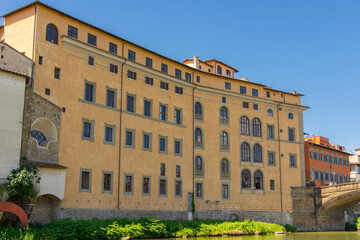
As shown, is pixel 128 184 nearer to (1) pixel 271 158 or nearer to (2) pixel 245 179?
(2) pixel 245 179

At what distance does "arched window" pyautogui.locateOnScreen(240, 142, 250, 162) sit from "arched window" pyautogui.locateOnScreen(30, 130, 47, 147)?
26.8 m

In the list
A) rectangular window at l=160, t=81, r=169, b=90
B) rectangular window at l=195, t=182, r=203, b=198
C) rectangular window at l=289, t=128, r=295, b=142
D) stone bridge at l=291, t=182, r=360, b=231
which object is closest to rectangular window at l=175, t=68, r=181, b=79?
rectangular window at l=160, t=81, r=169, b=90

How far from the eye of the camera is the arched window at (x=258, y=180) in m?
54.5

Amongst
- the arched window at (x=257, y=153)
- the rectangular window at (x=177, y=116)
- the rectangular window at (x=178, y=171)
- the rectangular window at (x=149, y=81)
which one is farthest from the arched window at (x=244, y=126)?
the rectangular window at (x=149, y=81)

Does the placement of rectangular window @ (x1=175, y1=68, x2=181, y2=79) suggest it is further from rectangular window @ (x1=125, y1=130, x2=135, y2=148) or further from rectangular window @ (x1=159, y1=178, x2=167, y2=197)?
rectangular window @ (x1=159, y1=178, x2=167, y2=197)

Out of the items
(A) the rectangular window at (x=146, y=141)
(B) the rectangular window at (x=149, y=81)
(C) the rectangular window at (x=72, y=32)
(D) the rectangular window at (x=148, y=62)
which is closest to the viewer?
(C) the rectangular window at (x=72, y=32)

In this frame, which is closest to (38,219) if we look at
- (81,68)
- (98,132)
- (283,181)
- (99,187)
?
(99,187)

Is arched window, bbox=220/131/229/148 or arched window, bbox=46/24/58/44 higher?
arched window, bbox=46/24/58/44

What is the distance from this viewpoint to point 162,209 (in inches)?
1698

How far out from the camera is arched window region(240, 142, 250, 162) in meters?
53.8

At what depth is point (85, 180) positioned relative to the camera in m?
36.7

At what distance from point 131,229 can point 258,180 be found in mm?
23575

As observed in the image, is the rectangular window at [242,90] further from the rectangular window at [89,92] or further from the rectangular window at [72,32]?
the rectangular window at [72,32]

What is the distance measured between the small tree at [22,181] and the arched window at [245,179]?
28788 mm
